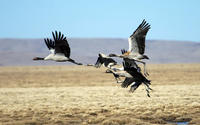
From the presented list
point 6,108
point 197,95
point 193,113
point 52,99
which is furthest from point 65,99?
point 193,113

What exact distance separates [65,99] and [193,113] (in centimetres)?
1151

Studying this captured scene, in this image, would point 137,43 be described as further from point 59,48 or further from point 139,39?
point 59,48

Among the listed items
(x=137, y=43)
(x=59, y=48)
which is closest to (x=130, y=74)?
(x=137, y=43)

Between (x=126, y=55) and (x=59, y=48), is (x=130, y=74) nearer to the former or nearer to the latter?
(x=126, y=55)

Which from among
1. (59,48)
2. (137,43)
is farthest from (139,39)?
(59,48)

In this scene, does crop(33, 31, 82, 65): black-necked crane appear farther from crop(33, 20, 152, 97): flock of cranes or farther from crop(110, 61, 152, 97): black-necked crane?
crop(110, 61, 152, 97): black-necked crane

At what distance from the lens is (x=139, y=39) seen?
57.7 ft

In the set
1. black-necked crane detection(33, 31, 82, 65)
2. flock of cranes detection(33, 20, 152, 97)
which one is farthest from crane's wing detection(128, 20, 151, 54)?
black-necked crane detection(33, 31, 82, 65)

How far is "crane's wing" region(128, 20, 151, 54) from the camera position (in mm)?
17266

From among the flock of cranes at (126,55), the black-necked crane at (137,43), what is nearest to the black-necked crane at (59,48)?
the flock of cranes at (126,55)

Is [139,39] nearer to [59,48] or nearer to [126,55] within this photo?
[126,55]

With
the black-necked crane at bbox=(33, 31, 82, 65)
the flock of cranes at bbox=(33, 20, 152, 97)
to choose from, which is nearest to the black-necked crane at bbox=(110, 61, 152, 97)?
the flock of cranes at bbox=(33, 20, 152, 97)

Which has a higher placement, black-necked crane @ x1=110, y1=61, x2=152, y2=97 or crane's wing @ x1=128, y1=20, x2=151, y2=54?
crane's wing @ x1=128, y1=20, x2=151, y2=54

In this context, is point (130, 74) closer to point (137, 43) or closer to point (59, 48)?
point (137, 43)
